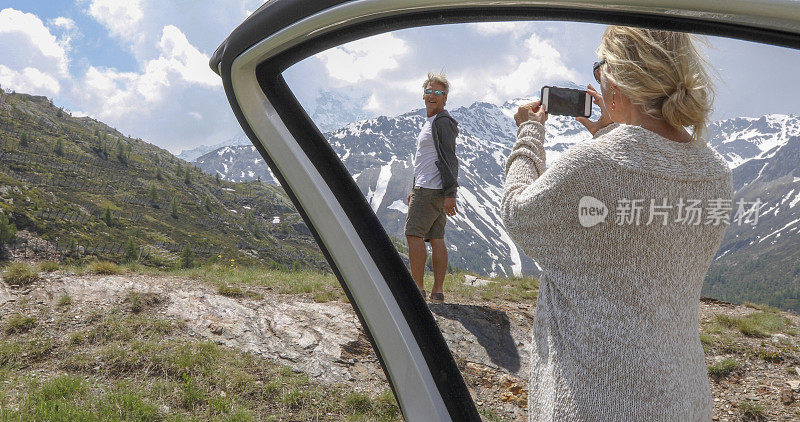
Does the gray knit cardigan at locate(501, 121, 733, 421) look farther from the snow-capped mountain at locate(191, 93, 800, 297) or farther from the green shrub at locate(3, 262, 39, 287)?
the green shrub at locate(3, 262, 39, 287)

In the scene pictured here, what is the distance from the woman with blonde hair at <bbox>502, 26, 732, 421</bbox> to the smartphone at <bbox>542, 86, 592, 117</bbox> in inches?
10.4

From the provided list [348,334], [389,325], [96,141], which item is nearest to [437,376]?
[389,325]

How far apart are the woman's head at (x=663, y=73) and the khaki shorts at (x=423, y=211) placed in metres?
4.28

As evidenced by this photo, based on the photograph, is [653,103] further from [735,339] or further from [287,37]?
[735,339]

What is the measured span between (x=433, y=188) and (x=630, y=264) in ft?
14.2

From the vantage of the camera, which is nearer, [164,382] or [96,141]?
[164,382]

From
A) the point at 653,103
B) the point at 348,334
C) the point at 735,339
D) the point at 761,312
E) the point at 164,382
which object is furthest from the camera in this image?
the point at 761,312

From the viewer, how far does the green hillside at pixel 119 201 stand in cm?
8400

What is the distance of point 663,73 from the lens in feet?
3.36

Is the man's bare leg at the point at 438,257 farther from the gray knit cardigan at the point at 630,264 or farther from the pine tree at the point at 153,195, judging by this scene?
the pine tree at the point at 153,195

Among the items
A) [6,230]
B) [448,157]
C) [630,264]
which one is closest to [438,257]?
[448,157]

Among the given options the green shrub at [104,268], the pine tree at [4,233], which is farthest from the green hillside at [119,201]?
the green shrub at [104,268]

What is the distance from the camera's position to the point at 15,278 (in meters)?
5.69

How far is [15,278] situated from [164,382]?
331cm
